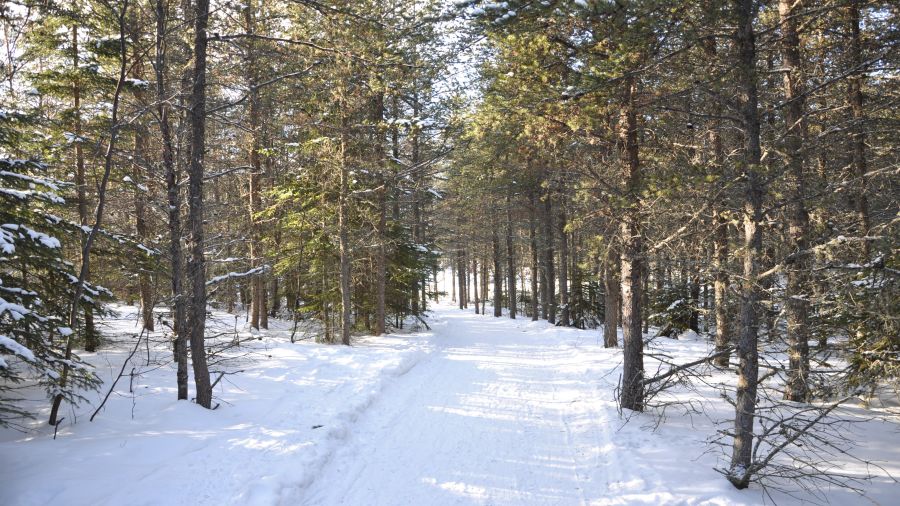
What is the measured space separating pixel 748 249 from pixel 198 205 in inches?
303

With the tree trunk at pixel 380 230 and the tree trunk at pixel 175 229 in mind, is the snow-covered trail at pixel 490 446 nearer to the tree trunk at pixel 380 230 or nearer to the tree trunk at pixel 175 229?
the tree trunk at pixel 175 229

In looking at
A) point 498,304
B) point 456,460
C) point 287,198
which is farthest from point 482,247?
point 456,460

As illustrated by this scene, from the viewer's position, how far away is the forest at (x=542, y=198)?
16.3ft

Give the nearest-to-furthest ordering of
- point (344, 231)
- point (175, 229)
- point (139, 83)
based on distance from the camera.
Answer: point (175, 229)
point (139, 83)
point (344, 231)

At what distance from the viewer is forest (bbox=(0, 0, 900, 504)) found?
196 inches

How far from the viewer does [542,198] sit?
33.2 feet

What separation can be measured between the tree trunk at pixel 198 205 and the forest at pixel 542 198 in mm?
48

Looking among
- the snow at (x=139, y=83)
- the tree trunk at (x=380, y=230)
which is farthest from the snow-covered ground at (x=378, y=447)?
the tree trunk at (x=380, y=230)

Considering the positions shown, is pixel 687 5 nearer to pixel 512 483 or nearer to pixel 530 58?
pixel 530 58

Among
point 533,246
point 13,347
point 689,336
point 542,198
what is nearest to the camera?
point 13,347

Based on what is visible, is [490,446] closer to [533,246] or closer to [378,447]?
[378,447]

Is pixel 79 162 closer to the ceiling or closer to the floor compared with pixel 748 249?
closer to the ceiling

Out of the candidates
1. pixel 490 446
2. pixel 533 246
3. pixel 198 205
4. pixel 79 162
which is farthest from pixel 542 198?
pixel 533 246

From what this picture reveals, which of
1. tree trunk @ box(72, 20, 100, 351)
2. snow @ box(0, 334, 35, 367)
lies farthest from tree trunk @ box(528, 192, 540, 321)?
snow @ box(0, 334, 35, 367)
